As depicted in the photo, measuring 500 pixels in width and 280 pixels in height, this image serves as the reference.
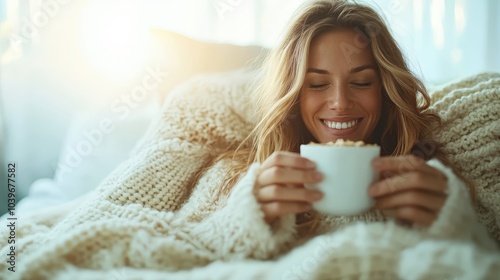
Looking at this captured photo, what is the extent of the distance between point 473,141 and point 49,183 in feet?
4.05

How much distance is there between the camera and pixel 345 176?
500 mm

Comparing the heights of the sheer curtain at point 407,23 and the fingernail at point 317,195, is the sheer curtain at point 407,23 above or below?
above

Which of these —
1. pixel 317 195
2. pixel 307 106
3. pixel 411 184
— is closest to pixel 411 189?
pixel 411 184

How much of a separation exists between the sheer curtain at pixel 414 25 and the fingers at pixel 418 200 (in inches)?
34.0

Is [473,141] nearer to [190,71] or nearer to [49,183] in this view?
[190,71]

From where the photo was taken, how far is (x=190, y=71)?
3.95 feet

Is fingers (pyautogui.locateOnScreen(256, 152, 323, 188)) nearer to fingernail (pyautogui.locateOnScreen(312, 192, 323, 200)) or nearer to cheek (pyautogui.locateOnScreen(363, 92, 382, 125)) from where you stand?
fingernail (pyautogui.locateOnScreen(312, 192, 323, 200))

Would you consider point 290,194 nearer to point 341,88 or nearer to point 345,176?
point 345,176

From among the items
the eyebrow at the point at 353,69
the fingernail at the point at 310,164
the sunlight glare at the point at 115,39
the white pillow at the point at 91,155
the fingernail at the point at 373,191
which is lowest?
the white pillow at the point at 91,155

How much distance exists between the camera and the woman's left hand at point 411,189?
0.51m

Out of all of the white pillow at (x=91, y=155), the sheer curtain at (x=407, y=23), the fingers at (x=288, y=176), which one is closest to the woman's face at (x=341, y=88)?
the fingers at (x=288, y=176)

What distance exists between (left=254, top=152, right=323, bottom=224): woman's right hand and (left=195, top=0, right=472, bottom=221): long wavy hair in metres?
0.22

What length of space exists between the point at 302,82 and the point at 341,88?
8 cm

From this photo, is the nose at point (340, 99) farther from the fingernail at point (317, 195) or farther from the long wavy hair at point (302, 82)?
the fingernail at point (317, 195)
